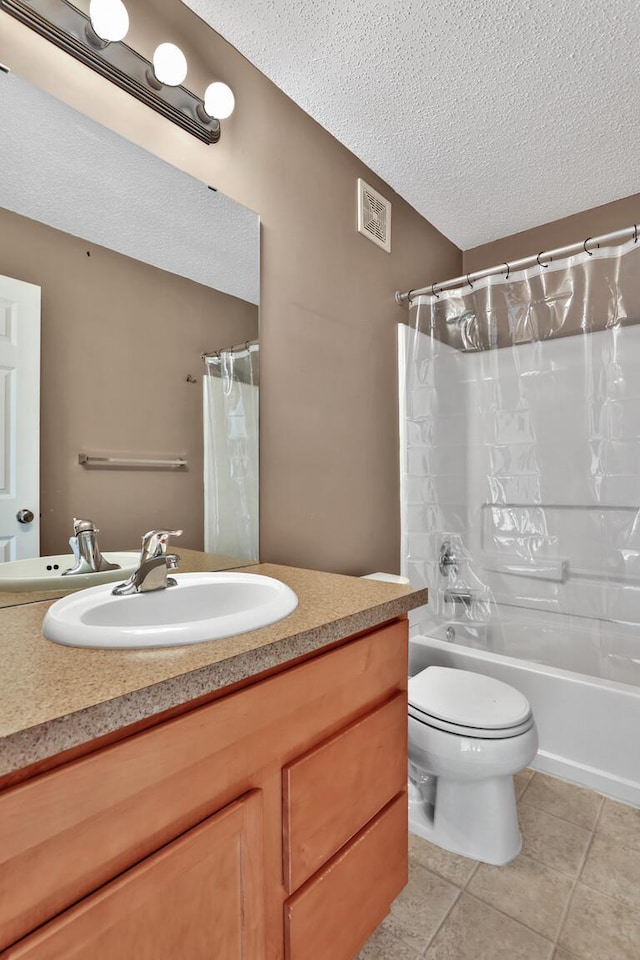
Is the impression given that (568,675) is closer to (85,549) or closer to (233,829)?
(233,829)

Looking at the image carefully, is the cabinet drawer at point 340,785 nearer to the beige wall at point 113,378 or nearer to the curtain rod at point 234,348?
the beige wall at point 113,378

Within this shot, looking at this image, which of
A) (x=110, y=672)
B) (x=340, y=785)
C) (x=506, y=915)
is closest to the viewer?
(x=110, y=672)

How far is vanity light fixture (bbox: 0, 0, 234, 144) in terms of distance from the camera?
1.13m

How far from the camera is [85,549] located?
1.20 meters

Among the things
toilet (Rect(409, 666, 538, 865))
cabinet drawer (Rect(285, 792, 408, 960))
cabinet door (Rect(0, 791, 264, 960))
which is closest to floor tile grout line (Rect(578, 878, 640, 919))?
toilet (Rect(409, 666, 538, 865))

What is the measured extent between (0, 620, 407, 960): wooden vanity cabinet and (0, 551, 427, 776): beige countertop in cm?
5

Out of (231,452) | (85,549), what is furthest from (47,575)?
(231,452)

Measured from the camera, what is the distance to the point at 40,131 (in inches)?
44.9

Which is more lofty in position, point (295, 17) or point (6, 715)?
point (295, 17)

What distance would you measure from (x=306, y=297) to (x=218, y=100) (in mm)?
633

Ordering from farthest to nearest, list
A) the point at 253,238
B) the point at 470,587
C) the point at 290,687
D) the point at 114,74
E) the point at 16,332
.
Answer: the point at 470,587 → the point at 253,238 → the point at 114,74 → the point at 16,332 → the point at 290,687

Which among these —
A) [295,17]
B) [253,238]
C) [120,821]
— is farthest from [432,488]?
[120,821]

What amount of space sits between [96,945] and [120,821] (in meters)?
0.14

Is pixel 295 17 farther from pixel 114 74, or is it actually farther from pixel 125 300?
pixel 125 300
